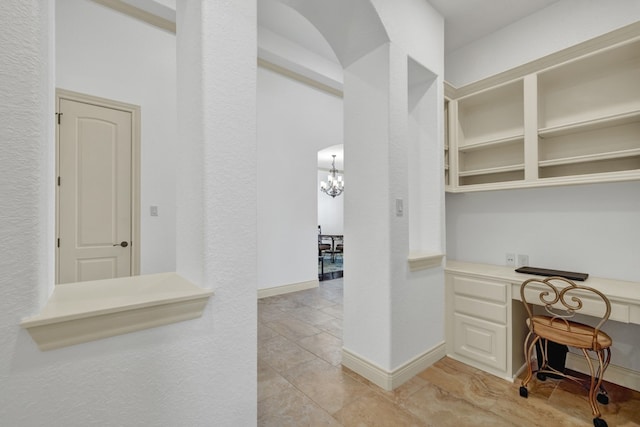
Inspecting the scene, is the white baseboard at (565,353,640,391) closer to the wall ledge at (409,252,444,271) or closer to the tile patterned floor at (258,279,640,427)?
the tile patterned floor at (258,279,640,427)

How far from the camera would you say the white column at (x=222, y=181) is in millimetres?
1181

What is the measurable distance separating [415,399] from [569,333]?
3.43ft

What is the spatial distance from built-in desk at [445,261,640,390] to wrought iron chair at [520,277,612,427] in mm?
120

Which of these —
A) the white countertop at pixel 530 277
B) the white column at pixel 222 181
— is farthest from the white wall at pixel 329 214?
the white column at pixel 222 181

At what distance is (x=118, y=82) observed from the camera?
9.87 ft

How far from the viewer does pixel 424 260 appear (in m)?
2.29

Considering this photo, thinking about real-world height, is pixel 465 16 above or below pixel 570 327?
above

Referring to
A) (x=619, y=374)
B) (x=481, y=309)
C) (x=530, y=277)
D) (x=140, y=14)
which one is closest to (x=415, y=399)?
(x=481, y=309)

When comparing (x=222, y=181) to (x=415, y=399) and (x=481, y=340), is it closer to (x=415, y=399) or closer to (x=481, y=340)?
(x=415, y=399)

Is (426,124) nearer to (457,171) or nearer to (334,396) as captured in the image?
(457,171)

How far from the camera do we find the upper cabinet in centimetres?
206

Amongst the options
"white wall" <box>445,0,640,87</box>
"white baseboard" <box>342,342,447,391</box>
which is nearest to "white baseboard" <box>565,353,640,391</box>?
"white baseboard" <box>342,342,447,391</box>

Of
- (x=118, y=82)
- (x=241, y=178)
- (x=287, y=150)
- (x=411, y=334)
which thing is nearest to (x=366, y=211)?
(x=411, y=334)

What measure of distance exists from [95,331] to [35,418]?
268 millimetres
